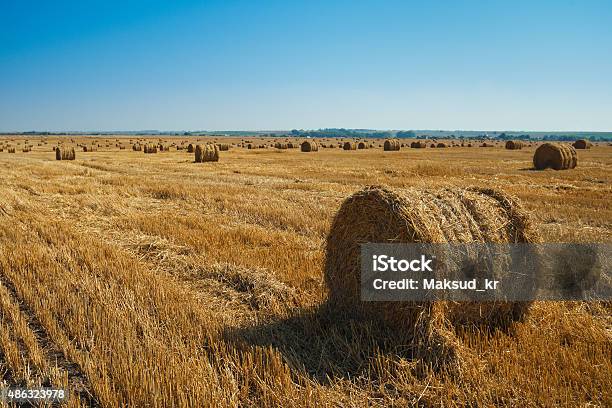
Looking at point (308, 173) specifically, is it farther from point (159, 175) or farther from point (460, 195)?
point (460, 195)

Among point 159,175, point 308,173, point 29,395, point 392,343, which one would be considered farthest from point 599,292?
point 159,175

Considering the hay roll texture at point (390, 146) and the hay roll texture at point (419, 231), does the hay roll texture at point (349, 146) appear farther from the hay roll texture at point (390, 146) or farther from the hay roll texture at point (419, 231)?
the hay roll texture at point (419, 231)

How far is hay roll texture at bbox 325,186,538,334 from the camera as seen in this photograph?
4.84 meters

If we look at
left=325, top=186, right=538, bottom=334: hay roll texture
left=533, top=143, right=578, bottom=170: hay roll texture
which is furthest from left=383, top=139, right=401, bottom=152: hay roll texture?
left=325, top=186, right=538, bottom=334: hay roll texture

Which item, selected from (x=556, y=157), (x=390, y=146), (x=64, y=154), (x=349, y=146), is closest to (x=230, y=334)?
(x=556, y=157)

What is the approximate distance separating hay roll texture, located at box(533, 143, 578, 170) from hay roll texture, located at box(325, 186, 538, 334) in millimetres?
22454

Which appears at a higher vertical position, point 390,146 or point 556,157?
point 390,146

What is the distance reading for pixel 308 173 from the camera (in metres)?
23.5

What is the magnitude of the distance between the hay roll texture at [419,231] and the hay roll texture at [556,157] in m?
22.5

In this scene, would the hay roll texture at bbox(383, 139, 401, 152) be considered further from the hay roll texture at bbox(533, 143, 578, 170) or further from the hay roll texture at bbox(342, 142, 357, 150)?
the hay roll texture at bbox(533, 143, 578, 170)

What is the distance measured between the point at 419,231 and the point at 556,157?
2413 cm

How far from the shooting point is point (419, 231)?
15.7ft

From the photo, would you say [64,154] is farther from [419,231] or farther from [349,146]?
[419,231]

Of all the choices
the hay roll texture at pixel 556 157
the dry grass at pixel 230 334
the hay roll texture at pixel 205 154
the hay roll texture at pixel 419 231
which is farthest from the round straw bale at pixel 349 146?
the hay roll texture at pixel 419 231
